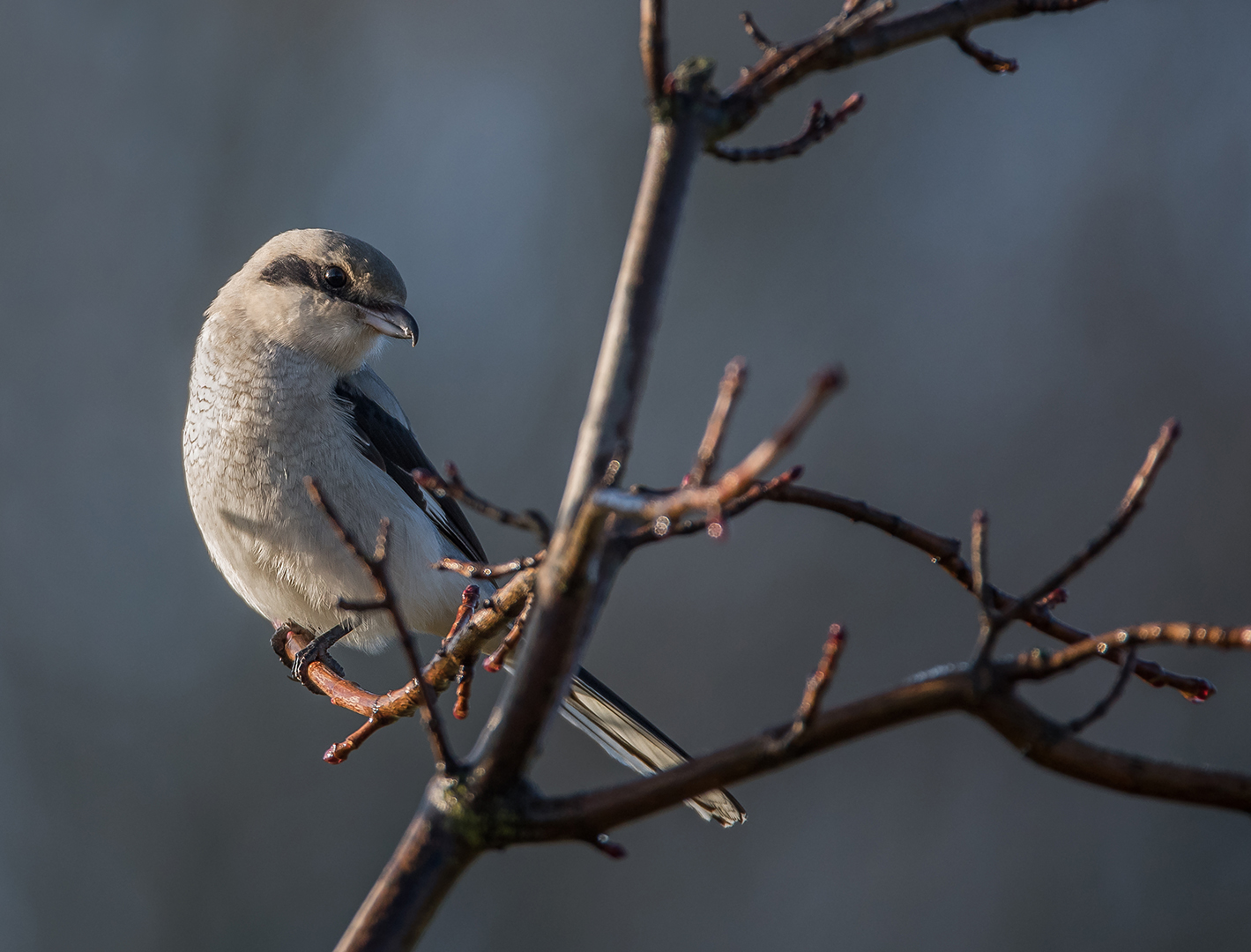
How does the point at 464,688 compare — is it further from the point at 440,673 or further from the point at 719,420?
the point at 719,420

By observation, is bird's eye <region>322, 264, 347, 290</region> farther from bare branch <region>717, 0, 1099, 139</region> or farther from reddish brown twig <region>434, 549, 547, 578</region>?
bare branch <region>717, 0, 1099, 139</region>

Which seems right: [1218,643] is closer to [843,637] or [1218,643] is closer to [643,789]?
[843,637]

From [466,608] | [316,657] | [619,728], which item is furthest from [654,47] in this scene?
[316,657]

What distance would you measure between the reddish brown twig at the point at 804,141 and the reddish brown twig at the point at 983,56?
0.16 m

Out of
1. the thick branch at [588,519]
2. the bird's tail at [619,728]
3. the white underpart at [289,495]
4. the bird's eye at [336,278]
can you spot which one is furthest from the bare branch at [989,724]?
the bird's eye at [336,278]

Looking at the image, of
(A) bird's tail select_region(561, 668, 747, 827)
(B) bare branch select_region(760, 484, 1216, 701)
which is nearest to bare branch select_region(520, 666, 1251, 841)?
(B) bare branch select_region(760, 484, 1216, 701)

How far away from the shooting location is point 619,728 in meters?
2.41

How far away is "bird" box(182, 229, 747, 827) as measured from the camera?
9.09 feet

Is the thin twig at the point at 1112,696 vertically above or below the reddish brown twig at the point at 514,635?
above

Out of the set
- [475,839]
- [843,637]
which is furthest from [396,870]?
[843,637]

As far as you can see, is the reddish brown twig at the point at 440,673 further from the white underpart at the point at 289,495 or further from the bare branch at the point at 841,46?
the bare branch at the point at 841,46

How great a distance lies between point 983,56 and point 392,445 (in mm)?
2103

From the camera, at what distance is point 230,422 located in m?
2.79

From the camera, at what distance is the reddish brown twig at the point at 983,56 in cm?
133
